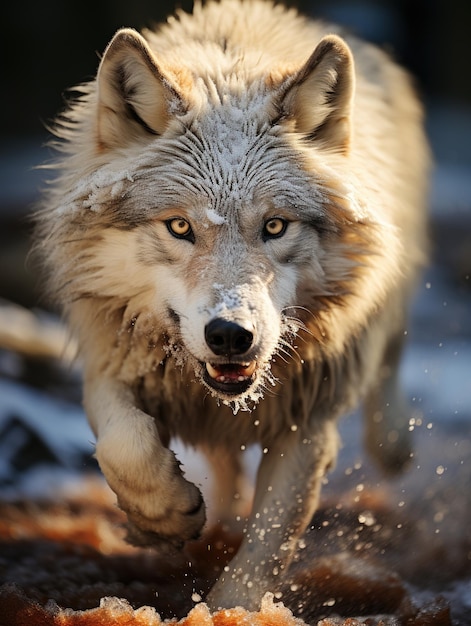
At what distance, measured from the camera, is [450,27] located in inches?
526

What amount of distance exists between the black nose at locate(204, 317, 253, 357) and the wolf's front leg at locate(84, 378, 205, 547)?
48 cm

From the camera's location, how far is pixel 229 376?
2852 mm

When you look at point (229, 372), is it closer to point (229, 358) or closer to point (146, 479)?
point (229, 358)

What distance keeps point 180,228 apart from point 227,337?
18.2 inches

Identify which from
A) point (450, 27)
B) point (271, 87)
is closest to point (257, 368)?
point (271, 87)

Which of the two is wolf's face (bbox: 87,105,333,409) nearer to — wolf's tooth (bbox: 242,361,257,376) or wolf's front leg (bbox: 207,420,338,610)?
wolf's tooth (bbox: 242,361,257,376)

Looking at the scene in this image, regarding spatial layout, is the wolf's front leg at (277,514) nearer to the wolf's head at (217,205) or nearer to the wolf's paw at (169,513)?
the wolf's paw at (169,513)

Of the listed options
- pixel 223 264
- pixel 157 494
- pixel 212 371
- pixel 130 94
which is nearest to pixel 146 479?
pixel 157 494

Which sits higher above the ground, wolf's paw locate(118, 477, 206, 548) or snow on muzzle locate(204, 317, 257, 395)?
snow on muzzle locate(204, 317, 257, 395)

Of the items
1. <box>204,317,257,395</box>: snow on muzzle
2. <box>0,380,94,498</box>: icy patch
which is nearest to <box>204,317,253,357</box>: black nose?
<box>204,317,257,395</box>: snow on muzzle

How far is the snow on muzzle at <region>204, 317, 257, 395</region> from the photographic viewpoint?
270 centimetres

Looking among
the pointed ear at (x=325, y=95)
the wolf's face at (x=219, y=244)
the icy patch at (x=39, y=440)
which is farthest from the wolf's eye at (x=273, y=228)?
the icy patch at (x=39, y=440)

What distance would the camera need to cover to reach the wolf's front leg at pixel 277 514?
10.4ft

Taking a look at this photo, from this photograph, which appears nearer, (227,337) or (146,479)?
(227,337)
